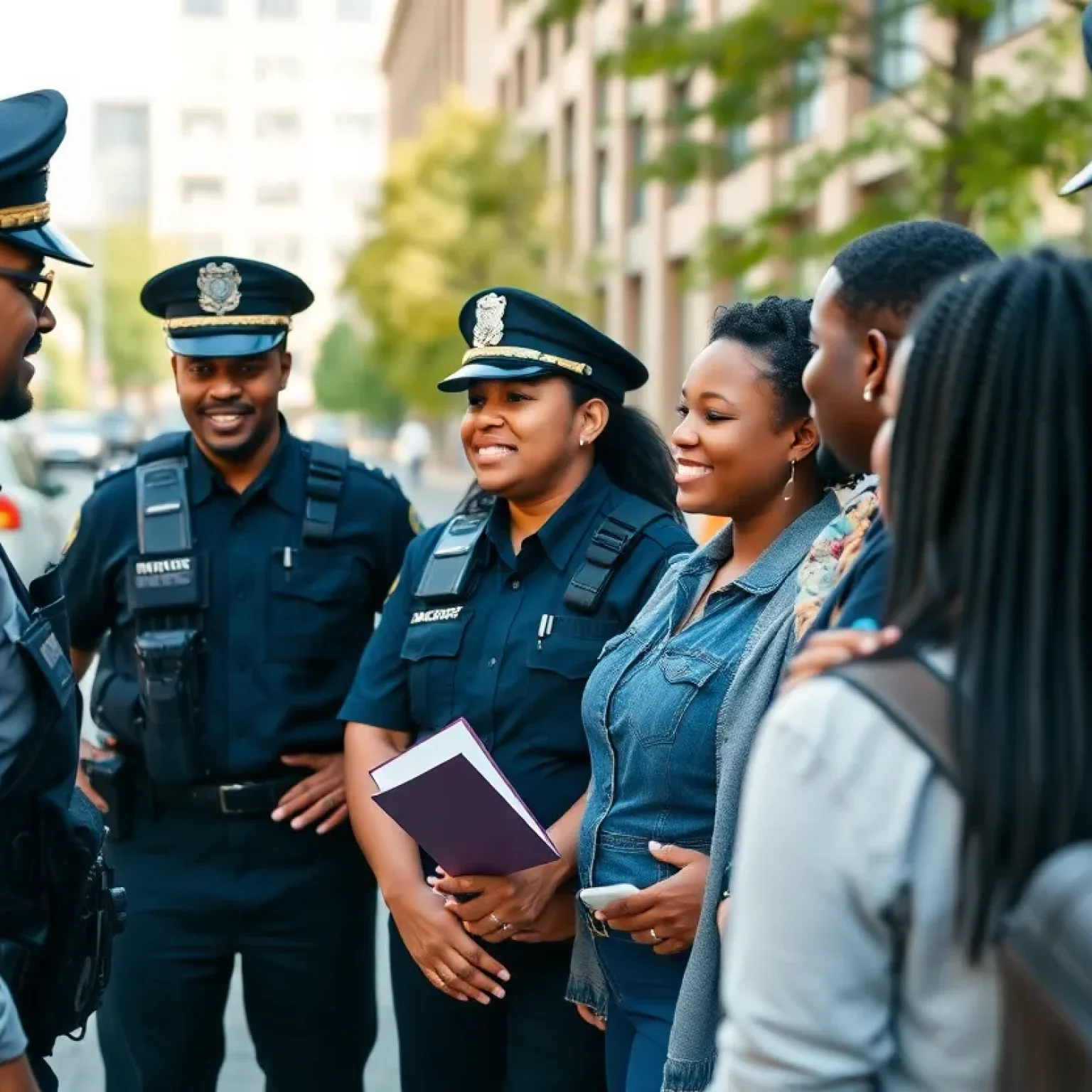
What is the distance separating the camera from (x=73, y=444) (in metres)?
42.2

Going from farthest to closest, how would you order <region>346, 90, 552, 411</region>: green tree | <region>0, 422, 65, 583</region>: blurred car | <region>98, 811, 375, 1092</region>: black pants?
<region>346, 90, 552, 411</region>: green tree, <region>0, 422, 65, 583</region>: blurred car, <region>98, 811, 375, 1092</region>: black pants

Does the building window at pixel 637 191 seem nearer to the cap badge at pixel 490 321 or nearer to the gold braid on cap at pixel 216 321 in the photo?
the gold braid on cap at pixel 216 321

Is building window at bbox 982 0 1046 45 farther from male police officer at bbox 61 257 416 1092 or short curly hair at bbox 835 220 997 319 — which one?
short curly hair at bbox 835 220 997 319

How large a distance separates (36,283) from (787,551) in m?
1.43

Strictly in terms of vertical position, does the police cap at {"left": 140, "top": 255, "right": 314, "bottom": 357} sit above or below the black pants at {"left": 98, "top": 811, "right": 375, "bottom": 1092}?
above

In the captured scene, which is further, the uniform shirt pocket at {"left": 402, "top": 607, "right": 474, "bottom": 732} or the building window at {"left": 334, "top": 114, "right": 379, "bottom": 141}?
the building window at {"left": 334, "top": 114, "right": 379, "bottom": 141}

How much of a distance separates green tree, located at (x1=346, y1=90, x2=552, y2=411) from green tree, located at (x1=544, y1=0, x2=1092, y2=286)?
20.0m

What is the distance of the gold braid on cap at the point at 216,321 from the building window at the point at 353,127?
109500 mm

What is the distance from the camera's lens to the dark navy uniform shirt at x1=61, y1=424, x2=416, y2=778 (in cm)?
402

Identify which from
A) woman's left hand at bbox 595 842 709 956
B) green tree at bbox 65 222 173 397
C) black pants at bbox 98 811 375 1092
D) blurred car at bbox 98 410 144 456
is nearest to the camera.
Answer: woman's left hand at bbox 595 842 709 956

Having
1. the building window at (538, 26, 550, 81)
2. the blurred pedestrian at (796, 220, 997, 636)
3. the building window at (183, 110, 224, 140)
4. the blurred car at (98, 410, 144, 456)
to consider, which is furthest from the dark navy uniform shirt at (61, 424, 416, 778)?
the building window at (183, 110, 224, 140)

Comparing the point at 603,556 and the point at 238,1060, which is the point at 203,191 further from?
the point at 603,556

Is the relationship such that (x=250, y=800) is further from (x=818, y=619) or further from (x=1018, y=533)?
(x=1018, y=533)

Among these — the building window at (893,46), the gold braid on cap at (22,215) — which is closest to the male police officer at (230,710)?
the gold braid on cap at (22,215)
